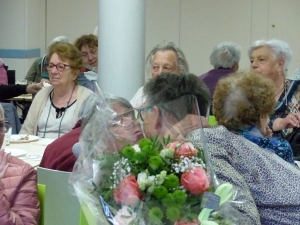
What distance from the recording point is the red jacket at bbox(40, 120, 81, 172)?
2740 mm

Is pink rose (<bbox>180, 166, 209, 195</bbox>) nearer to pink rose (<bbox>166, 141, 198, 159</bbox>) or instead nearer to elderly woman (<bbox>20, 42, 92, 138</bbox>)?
pink rose (<bbox>166, 141, 198, 159</bbox>)

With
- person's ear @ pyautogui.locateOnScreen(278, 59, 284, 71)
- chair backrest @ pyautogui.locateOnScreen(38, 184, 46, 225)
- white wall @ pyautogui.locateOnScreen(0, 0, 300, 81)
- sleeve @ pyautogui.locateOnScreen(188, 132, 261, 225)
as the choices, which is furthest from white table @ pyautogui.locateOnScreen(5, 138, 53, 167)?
white wall @ pyautogui.locateOnScreen(0, 0, 300, 81)

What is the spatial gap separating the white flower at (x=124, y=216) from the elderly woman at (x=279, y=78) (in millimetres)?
2648

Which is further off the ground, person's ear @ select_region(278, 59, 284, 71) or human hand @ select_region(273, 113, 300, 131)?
person's ear @ select_region(278, 59, 284, 71)

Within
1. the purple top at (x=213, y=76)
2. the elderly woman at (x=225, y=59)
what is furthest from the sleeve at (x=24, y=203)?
the elderly woman at (x=225, y=59)

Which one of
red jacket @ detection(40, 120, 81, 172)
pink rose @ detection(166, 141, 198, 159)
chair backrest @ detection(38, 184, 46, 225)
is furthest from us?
red jacket @ detection(40, 120, 81, 172)

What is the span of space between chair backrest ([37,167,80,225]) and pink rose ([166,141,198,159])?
924mm

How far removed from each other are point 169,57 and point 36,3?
5.65 m

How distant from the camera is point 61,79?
4.27m

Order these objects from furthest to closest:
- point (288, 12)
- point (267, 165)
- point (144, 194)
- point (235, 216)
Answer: point (288, 12)
point (267, 165)
point (235, 216)
point (144, 194)

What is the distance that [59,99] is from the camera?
14.1 feet

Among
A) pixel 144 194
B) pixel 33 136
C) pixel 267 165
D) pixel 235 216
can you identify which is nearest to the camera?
pixel 144 194

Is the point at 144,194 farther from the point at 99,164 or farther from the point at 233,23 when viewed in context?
the point at 233,23

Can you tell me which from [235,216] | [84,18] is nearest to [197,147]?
[235,216]
